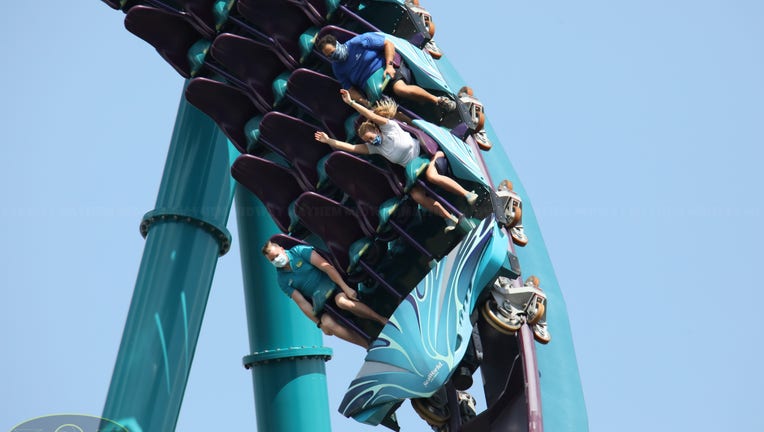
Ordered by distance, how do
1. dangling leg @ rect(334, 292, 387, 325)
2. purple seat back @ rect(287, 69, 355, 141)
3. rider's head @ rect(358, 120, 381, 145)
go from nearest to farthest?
1. rider's head @ rect(358, 120, 381, 145)
2. dangling leg @ rect(334, 292, 387, 325)
3. purple seat back @ rect(287, 69, 355, 141)

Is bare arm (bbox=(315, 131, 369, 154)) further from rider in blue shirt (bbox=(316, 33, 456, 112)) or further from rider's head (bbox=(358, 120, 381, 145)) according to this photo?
rider in blue shirt (bbox=(316, 33, 456, 112))

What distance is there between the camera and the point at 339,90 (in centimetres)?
1166

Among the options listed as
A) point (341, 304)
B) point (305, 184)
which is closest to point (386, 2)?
point (305, 184)

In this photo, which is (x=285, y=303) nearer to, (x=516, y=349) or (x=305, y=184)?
(x=305, y=184)

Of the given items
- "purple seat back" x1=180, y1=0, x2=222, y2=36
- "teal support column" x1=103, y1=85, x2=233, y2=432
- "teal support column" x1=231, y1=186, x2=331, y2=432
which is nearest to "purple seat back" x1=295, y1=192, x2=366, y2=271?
"teal support column" x1=103, y1=85, x2=233, y2=432

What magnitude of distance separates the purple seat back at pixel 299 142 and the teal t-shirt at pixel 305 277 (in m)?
0.55

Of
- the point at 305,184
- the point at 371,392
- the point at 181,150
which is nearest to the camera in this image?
the point at 371,392

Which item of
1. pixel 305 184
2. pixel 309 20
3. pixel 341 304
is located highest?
pixel 309 20

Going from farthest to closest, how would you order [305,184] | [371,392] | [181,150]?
[181,150], [305,184], [371,392]

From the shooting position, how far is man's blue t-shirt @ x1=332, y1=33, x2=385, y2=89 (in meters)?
11.3

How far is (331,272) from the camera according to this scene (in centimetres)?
1125

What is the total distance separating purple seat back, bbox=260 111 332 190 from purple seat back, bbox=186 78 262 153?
1.40 feet

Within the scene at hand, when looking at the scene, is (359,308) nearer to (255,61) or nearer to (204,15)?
(255,61)

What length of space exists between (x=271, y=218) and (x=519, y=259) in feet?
6.50
